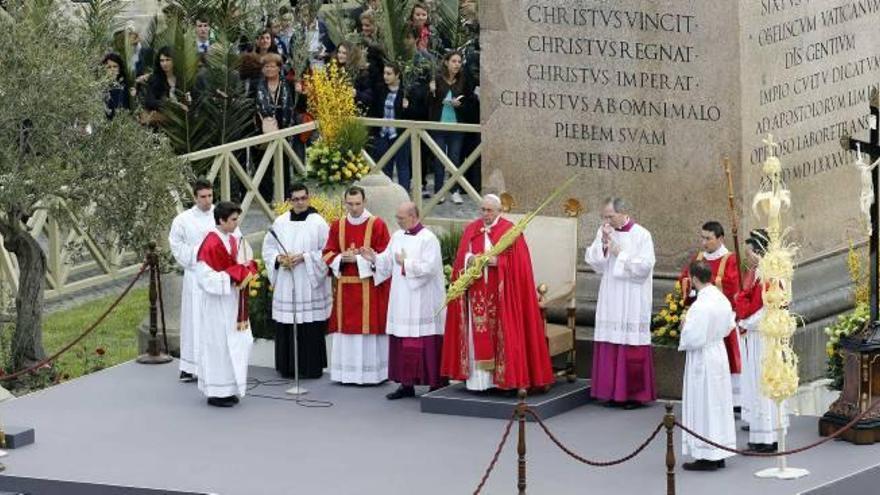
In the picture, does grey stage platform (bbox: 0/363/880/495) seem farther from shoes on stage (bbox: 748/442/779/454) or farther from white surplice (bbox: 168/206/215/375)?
white surplice (bbox: 168/206/215/375)

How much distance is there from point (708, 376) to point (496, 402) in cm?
240

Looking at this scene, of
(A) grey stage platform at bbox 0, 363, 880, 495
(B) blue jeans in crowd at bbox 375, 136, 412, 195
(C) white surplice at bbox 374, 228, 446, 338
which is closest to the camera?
(A) grey stage platform at bbox 0, 363, 880, 495

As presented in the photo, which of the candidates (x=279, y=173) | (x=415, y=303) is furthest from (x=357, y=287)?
(x=279, y=173)

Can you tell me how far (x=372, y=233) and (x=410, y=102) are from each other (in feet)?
24.3

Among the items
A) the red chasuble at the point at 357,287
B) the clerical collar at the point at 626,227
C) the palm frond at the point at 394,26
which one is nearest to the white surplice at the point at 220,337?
the red chasuble at the point at 357,287

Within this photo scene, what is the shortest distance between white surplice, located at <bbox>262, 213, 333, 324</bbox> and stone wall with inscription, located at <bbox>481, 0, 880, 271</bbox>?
160 centimetres

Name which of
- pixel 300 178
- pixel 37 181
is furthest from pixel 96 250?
pixel 37 181

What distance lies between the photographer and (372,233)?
2772cm

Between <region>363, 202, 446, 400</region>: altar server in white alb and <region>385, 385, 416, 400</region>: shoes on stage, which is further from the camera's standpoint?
<region>385, 385, 416, 400</region>: shoes on stage

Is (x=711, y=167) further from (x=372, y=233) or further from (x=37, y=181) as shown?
(x=37, y=181)

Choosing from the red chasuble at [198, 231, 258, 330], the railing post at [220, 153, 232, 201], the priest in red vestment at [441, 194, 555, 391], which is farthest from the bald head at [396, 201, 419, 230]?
the railing post at [220, 153, 232, 201]

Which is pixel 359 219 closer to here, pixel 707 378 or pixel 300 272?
pixel 300 272

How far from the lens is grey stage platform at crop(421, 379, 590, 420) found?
26609 millimetres

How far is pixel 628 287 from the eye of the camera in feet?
87.2
